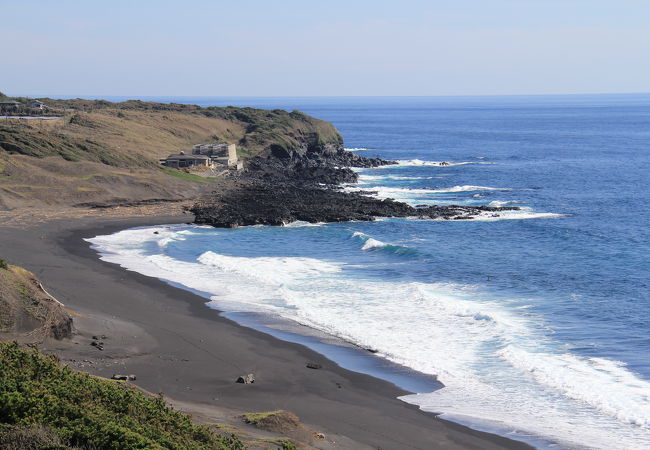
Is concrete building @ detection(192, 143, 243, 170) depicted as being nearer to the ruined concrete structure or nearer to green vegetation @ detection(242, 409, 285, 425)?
the ruined concrete structure

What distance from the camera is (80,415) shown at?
15.9 meters

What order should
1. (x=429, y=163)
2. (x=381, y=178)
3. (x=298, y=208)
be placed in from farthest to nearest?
1. (x=429, y=163)
2. (x=381, y=178)
3. (x=298, y=208)

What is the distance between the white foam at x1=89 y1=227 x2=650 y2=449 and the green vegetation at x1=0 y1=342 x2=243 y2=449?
1021 cm

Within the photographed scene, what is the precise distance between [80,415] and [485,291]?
91.2 ft

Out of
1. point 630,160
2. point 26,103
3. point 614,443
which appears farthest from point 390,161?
point 614,443

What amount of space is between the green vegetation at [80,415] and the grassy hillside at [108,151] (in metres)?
47.5

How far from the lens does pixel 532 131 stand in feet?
599

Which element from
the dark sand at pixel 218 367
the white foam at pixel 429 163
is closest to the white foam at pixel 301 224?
the dark sand at pixel 218 367

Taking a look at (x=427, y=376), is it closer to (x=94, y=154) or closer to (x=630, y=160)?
(x=94, y=154)

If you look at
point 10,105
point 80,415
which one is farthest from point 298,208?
point 10,105

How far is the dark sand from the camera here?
72.9 ft

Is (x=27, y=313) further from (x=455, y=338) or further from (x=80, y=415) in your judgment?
(x=455, y=338)

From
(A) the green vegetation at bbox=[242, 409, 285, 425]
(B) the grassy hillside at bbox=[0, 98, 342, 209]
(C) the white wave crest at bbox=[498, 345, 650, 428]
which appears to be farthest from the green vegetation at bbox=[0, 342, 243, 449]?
(B) the grassy hillside at bbox=[0, 98, 342, 209]

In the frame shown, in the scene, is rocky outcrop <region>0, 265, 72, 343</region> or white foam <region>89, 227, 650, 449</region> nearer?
white foam <region>89, 227, 650, 449</region>
